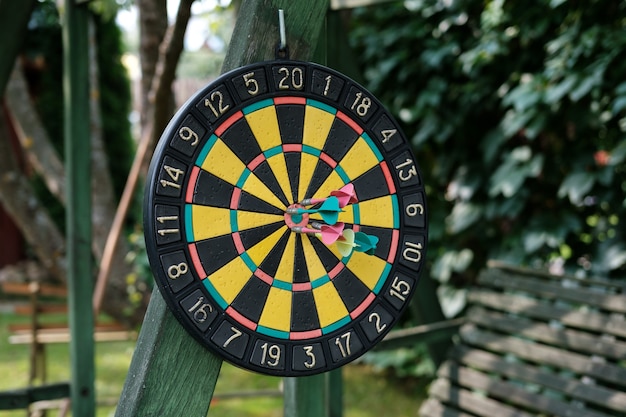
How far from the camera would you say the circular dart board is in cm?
127

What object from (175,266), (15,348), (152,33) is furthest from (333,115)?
(15,348)

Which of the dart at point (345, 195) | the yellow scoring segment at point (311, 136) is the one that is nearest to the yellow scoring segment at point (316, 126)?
the yellow scoring segment at point (311, 136)

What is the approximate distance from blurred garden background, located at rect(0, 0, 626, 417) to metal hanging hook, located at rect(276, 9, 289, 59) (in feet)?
1.20

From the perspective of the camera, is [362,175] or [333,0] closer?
[362,175]

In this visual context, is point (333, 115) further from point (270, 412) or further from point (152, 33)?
point (270, 412)

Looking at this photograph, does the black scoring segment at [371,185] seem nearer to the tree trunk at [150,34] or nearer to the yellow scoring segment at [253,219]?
the yellow scoring segment at [253,219]

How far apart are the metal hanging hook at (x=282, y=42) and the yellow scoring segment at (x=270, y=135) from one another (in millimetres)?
127

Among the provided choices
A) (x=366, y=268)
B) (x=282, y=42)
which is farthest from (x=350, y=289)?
(x=282, y=42)

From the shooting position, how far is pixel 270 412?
381 centimetres

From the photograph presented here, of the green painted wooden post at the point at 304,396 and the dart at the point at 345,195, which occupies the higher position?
the dart at the point at 345,195

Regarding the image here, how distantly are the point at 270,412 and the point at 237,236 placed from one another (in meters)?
2.70

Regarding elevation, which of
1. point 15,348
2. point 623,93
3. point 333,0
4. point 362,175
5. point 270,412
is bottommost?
point 362,175

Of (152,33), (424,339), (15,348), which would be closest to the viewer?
(424,339)

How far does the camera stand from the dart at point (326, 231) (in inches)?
52.7
